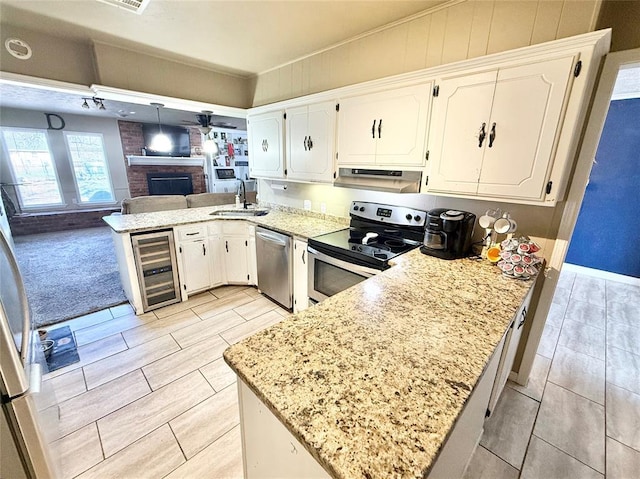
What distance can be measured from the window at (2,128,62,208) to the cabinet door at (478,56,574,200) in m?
8.28

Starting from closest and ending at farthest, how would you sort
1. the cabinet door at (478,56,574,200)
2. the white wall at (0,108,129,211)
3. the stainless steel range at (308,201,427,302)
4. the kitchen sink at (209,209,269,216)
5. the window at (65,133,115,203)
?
the cabinet door at (478,56,574,200) → the stainless steel range at (308,201,427,302) → the kitchen sink at (209,209,269,216) → the white wall at (0,108,129,211) → the window at (65,133,115,203)

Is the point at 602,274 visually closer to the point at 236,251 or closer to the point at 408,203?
the point at 408,203

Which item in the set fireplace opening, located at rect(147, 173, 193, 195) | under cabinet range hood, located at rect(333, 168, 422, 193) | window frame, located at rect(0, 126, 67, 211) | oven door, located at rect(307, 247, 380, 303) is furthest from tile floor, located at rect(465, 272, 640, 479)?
window frame, located at rect(0, 126, 67, 211)

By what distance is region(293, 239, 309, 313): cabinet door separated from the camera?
251 centimetres

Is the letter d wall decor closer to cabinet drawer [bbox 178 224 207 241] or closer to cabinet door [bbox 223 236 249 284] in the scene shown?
cabinet drawer [bbox 178 224 207 241]

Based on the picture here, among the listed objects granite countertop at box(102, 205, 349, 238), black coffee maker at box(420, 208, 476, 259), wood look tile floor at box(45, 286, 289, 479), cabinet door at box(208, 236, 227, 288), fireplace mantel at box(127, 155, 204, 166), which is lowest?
wood look tile floor at box(45, 286, 289, 479)

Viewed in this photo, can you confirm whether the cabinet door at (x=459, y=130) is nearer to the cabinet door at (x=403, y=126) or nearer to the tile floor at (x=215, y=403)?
the cabinet door at (x=403, y=126)

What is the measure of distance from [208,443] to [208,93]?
3.48m

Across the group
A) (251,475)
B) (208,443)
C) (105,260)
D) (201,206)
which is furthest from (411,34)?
(105,260)

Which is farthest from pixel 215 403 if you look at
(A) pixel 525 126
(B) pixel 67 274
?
(B) pixel 67 274

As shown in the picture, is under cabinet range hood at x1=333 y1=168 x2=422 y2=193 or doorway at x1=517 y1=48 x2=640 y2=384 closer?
doorway at x1=517 y1=48 x2=640 y2=384

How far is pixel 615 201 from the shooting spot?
3.62 meters

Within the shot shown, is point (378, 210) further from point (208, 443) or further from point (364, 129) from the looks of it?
point (208, 443)

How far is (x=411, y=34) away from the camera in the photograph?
78.8 inches
